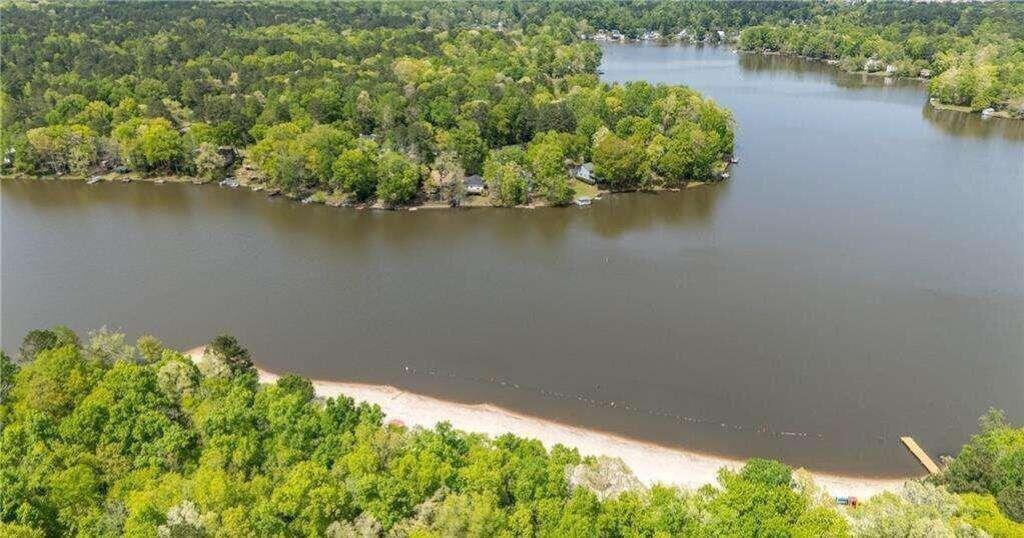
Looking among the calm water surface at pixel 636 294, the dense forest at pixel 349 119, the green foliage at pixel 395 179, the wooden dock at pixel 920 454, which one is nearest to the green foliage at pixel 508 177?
the dense forest at pixel 349 119

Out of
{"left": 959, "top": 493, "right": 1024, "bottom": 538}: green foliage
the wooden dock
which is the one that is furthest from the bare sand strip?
{"left": 959, "top": 493, "right": 1024, "bottom": 538}: green foliage

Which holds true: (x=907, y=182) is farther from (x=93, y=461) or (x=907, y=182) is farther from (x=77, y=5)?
(x=77, y=5)

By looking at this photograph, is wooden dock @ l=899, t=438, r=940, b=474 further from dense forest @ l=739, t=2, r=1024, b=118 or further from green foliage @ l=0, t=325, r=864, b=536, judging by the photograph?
dense forest @ l=739, t=2, r=1024, b=118

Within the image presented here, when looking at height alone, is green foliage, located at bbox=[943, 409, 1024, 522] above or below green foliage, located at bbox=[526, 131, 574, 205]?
below

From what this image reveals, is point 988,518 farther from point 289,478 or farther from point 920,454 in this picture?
point 289,478

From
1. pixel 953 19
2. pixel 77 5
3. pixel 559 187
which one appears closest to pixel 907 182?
pixel 559 187

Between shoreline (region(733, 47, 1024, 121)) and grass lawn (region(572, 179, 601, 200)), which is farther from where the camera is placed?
shoreline (region(733, 47, 1024, 121))

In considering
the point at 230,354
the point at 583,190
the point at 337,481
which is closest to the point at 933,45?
the point at 583,190
